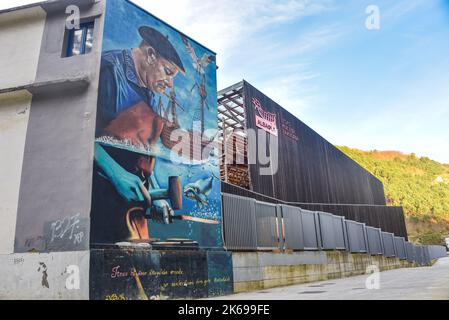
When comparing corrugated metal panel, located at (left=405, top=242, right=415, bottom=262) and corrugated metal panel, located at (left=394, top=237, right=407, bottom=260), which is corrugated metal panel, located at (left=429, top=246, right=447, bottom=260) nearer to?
corrugated metal panel, located at (left=405, top=242, right=415, bottom=262)

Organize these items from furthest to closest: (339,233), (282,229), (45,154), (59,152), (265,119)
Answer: (339,233) < (265,119) < (282,229) < (45,154) < (59,152)

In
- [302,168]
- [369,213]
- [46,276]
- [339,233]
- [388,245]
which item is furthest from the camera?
[369,213]

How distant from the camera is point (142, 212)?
36.8ft

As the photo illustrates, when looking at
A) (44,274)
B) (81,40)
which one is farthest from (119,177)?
(81,40)

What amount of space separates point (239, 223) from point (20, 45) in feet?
35.2

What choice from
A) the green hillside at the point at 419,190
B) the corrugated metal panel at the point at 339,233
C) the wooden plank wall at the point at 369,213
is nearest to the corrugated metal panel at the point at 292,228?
the wooden plank wall at the point at 369,213

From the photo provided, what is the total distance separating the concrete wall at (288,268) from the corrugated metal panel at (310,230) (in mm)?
445

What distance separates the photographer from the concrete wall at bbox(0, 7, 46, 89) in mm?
11953

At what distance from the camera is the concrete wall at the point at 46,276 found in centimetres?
906

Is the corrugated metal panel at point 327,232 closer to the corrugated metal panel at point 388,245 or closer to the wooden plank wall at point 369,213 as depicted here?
the wooden plank wall at point 369,213

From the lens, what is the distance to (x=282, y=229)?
16969mm

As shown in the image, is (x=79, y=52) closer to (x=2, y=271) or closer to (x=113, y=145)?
(x=113, y=145)

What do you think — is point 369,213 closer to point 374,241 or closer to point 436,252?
point 374,241
